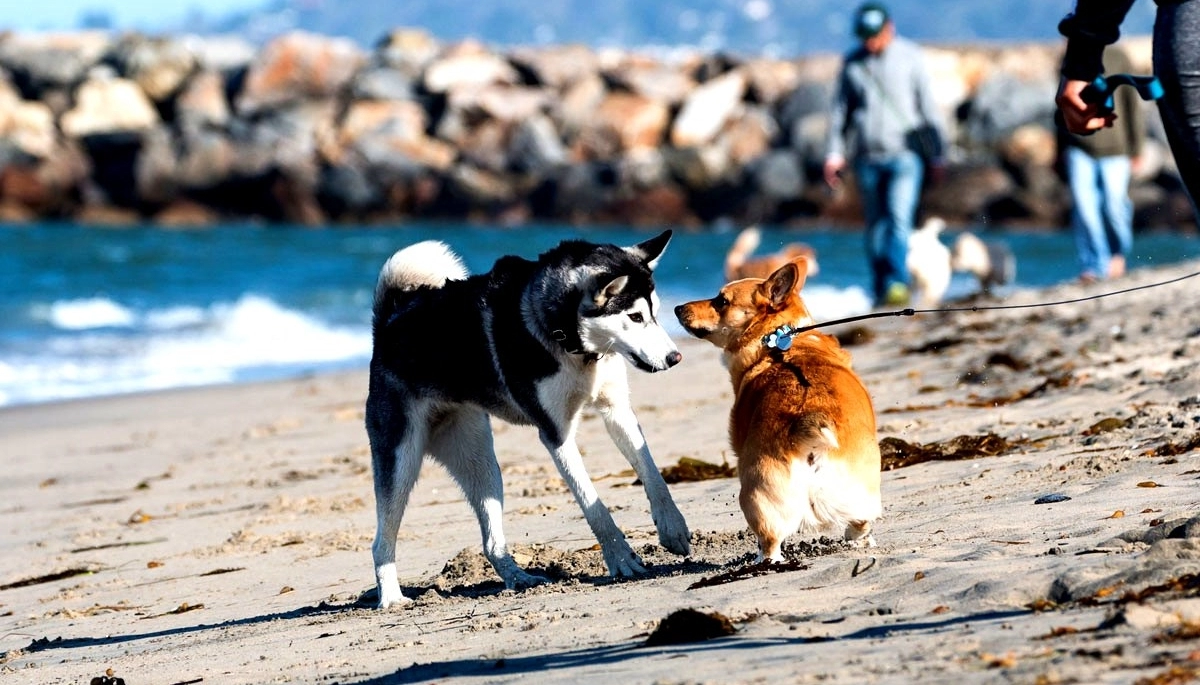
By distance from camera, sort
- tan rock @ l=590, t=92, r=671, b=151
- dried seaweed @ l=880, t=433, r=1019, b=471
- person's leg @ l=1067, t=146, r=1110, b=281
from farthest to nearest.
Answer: tan rock @ l=590, t=92, r=671, b=151, person's leg @ l=1067, t=146, r=1110, b=281, dried seaweed @ l=880, t=433, r=1019, b=471

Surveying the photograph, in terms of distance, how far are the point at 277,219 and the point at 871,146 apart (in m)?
36.2

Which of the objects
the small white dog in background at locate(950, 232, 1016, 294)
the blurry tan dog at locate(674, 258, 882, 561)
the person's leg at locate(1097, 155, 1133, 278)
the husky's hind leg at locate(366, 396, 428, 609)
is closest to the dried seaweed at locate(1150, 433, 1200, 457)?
the blurry tan dog at locate(674, 258, 882, 561)

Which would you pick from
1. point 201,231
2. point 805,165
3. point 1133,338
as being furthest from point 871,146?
point 201,231

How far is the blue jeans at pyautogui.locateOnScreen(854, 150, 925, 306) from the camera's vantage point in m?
12.2

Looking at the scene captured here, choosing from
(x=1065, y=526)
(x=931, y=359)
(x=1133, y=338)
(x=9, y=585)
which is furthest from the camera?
(x=931, y=359)

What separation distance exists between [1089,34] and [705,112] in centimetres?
4128

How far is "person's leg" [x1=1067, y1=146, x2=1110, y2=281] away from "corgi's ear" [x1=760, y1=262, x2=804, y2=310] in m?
8.15

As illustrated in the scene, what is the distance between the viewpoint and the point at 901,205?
12258 mm

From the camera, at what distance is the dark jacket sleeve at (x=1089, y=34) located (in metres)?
4.21

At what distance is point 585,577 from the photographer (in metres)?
5.48

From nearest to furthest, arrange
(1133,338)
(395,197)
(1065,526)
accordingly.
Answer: (1065,526), (1133,338), (395,197)

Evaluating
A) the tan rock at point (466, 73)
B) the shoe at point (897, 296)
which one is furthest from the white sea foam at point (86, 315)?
the tan rock at point (466, 73)

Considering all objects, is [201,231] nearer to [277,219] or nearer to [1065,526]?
[277,219]

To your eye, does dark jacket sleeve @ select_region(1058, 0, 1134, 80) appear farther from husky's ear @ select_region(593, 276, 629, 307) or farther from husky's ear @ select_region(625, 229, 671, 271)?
husky's ear @ select_region(625, 229, 671, 271)
